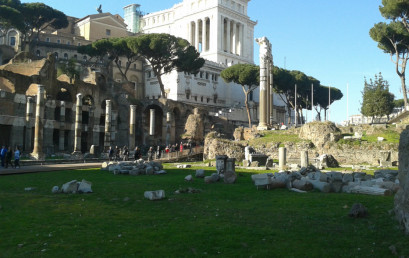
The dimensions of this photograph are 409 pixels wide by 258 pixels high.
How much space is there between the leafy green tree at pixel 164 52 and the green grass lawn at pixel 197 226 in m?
43.5

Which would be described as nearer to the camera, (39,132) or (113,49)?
(39,132)

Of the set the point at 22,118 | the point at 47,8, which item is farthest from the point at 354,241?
the point at 47,8

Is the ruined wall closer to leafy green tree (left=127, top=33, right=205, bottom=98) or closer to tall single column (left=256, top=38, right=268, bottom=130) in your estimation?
tall single column (left=256, top=38, right=268, bottom=130)

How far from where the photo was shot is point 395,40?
4481 centimetres

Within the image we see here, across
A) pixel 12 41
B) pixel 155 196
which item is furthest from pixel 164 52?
pixel 155 196

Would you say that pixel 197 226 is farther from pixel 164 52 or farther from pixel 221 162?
pixel 164 52

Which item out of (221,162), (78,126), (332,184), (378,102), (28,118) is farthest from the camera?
(378,102)

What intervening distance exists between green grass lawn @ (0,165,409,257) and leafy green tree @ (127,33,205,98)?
43.5 meters

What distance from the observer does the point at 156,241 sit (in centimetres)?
636

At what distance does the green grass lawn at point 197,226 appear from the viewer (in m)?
5.93

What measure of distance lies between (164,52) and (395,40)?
28.0 metres

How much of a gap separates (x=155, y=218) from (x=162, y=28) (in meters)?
92.1

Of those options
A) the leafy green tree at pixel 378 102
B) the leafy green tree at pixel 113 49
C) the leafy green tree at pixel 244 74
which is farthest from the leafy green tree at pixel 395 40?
the leafy green tree at pixel 113 49

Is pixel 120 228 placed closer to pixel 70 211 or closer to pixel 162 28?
pixel 70 211
